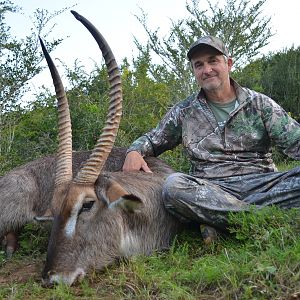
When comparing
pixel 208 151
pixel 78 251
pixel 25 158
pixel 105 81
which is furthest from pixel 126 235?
pixel 105 81

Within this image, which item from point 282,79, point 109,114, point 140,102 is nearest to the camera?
point 109,114

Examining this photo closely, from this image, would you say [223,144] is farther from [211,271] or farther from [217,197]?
[211,271]

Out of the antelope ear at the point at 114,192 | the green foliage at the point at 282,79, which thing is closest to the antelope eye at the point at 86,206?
the antelope ear at the point at 114,192

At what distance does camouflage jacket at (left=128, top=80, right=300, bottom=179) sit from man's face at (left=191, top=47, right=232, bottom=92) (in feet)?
0.51

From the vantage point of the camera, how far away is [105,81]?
9.44 m

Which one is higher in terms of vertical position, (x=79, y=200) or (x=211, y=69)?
(x=211, y=69)

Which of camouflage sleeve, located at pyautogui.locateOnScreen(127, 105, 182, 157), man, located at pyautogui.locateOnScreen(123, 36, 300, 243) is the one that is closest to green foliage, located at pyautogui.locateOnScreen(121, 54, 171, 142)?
camouflage sleeve, located at pyautogui.locateOnScreen(127, 105, 182, 157)

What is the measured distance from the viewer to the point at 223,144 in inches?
183

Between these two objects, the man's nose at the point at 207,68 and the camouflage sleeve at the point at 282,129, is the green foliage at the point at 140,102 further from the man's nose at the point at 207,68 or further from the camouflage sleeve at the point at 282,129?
the camouflage sleeve at the point at 282,129

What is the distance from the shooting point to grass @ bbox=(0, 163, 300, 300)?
2996 millimetres

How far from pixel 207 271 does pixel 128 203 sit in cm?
100

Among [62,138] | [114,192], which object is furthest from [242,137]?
[62,138]

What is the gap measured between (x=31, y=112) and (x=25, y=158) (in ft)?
3.30

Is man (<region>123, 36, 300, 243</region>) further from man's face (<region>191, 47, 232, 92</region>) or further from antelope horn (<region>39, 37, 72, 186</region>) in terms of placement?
antelope horn (<region>39, 37, 72, 186</region>)
